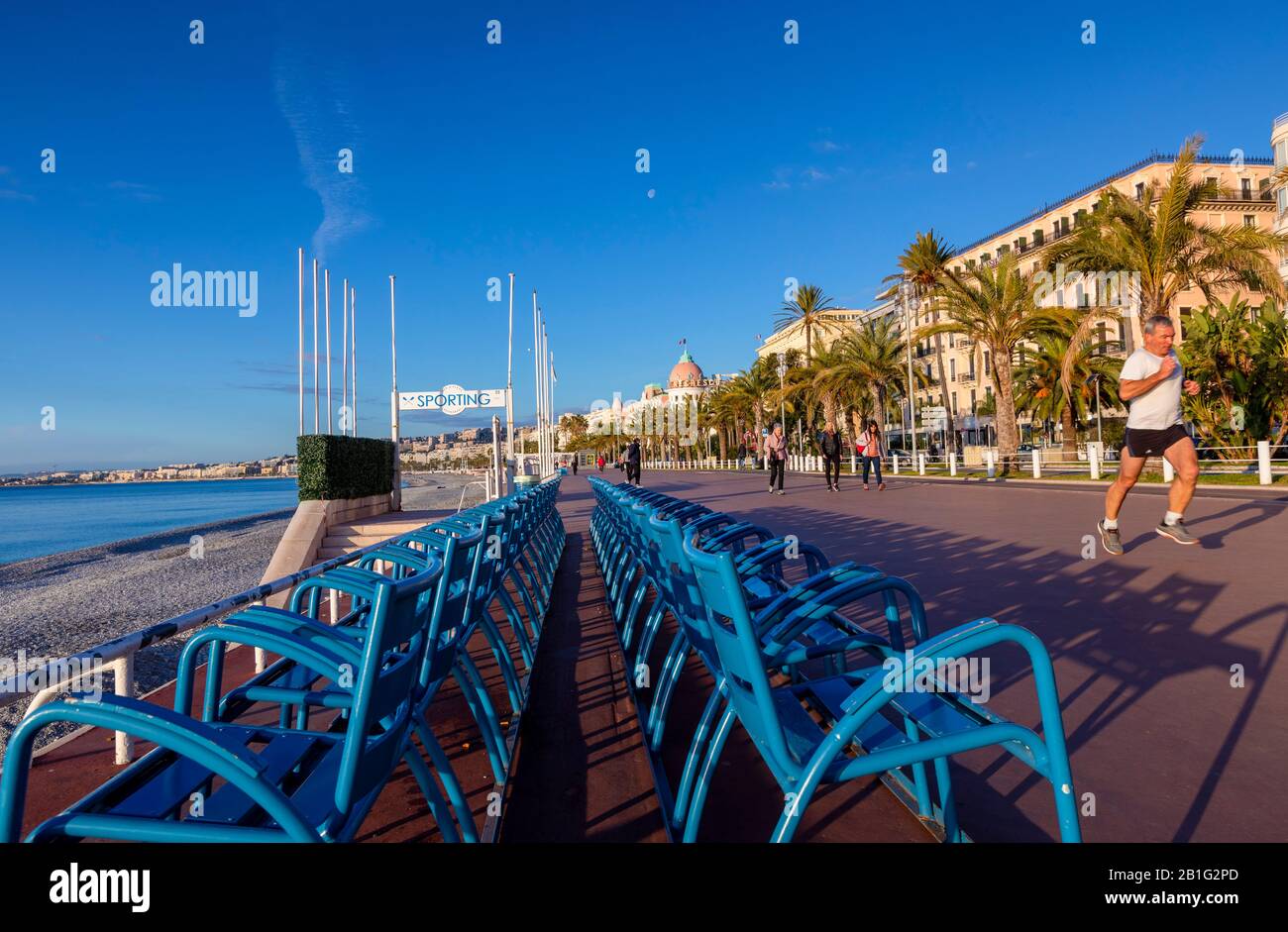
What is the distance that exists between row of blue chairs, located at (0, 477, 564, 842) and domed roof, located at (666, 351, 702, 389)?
14115 cm

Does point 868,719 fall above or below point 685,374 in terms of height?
below

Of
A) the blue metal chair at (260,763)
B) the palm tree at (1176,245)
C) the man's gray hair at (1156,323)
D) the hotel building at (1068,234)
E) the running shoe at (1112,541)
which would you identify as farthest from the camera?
the hotel building at (1068,234)

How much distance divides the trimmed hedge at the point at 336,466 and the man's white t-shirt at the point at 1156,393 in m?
13.1

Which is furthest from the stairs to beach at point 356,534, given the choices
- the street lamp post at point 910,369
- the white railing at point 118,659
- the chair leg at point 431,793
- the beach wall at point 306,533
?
the street lamp post at point 910,369

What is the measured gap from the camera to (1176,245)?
18.6 m

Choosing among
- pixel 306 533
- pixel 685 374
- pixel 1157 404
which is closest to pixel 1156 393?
pixel 1157 404

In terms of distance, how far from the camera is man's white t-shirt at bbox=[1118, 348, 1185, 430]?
6660 millimetres

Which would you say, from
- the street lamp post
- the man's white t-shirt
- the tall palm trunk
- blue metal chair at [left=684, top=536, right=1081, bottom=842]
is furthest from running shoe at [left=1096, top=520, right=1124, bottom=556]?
the street lamp post

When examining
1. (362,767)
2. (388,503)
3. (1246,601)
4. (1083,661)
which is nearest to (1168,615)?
(1246,601)

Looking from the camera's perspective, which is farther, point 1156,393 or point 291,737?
point 1156,393

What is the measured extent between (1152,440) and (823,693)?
605 cm

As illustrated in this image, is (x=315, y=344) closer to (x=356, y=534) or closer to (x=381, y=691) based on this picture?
(x=356, y=534)

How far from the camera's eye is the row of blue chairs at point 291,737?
4.80ft

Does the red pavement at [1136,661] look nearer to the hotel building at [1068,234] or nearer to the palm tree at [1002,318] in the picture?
the palm tree at [1002,318]
